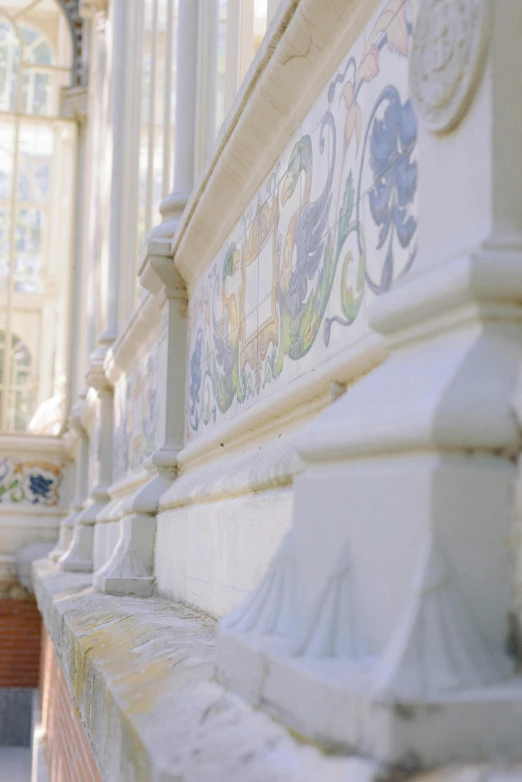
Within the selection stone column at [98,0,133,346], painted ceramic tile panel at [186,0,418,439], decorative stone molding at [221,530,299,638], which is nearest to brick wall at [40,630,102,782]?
painted ceramic tile panel at [186,0,418,439]

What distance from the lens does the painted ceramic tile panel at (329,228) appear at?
157cm

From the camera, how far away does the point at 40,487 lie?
32.4 ft

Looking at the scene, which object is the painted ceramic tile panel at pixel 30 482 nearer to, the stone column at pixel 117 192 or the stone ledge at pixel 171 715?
the stone column at pixel 117 192

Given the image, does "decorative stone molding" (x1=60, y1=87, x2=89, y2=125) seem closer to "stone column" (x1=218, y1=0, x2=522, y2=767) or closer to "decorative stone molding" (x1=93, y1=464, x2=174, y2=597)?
"decorative stone molding" (x1=93, y1=464, x2=174, y2=597)

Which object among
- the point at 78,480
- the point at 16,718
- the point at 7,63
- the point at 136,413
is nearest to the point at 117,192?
the point at 136,413

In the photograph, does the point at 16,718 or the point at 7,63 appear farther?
the point at 7,63

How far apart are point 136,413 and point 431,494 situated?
420 centimetres

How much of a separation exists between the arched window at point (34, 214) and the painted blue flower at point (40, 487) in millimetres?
4345

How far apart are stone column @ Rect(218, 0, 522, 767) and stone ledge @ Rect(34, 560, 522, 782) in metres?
0.03

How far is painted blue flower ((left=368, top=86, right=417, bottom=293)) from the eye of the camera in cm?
149

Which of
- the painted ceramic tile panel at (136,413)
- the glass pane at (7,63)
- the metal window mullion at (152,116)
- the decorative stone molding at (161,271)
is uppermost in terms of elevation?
the glass pane at (7,63)

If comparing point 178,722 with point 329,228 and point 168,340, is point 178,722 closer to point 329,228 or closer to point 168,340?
point 329,228

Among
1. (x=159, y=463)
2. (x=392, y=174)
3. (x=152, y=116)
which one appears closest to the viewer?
(x=392, y=174)

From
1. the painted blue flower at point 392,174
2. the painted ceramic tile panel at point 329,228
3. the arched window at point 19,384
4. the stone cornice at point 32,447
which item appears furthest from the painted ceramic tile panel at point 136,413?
the arched window at point 19,384
